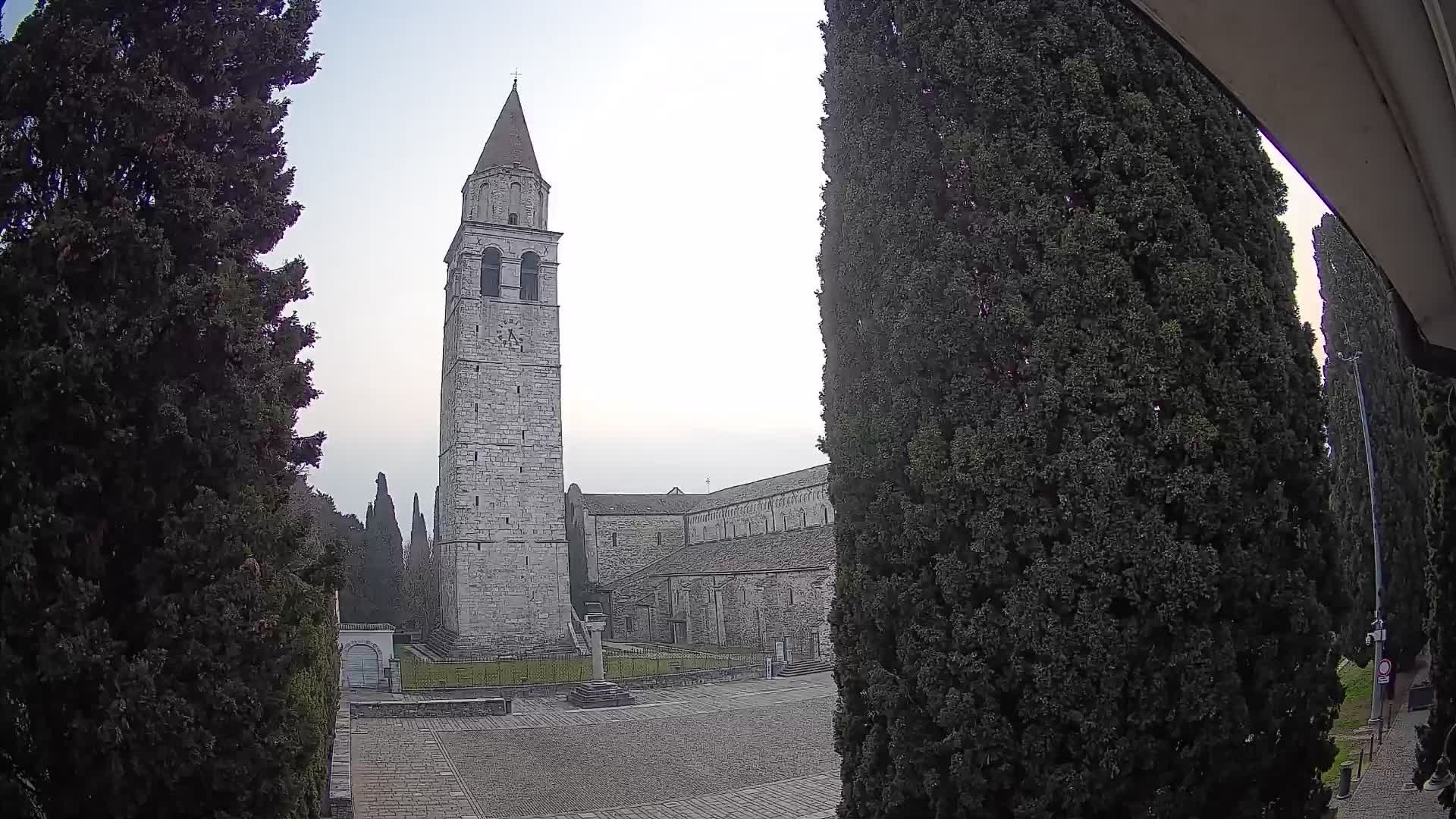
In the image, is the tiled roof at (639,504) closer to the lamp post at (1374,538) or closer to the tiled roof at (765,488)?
the tiled roof at (765,488)

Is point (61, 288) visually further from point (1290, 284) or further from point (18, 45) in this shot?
point (1290, 284)

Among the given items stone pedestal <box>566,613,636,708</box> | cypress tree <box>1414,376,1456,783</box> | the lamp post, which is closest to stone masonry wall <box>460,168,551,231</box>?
stone pedestal <box>566,613,636,708</box>

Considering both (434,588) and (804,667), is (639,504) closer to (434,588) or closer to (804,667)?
(434,588)

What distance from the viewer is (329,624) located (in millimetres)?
12258

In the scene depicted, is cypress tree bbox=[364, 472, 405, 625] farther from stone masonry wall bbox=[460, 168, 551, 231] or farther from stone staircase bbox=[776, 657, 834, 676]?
stone staircase bbox=[776, 657, 834, 676]

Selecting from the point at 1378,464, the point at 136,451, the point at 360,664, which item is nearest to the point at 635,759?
the point at 136,451

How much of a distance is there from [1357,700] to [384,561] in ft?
148

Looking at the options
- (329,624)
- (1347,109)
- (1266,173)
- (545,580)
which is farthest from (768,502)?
(1347,109)

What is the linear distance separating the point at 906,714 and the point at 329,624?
9906 mm

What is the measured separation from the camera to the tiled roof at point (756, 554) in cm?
3366

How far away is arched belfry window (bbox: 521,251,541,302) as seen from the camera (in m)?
36.8

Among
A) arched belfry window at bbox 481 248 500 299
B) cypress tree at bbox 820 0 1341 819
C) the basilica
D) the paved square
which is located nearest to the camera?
cypress tree at bbox 820 0 1341 819

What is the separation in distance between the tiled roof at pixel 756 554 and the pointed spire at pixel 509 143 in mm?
19513

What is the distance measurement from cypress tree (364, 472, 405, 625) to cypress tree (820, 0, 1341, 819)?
47.1 m
